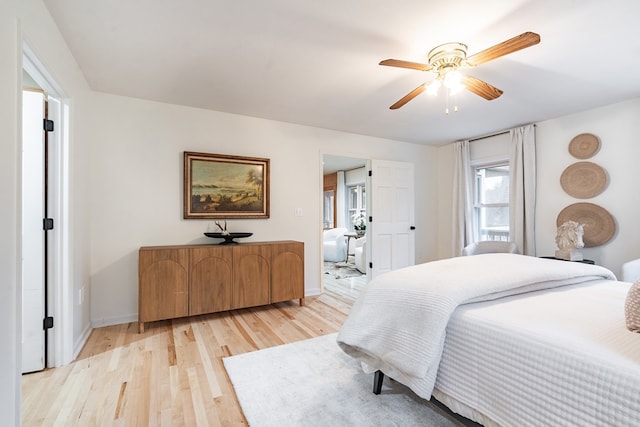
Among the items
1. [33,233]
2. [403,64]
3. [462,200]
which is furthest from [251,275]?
[462,200]

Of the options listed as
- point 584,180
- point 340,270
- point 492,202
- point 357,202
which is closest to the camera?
point 584,180

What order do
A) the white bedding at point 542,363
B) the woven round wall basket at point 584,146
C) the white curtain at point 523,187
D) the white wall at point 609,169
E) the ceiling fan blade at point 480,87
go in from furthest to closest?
the white curtain at point 523,187, the woven round wall basket at point 584,146, the white wall at point 609,169, the ceiling fan blade at point 480,87, the white bedding at point 542,363

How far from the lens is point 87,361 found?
7.25 feet

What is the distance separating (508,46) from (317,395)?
2.34 metres

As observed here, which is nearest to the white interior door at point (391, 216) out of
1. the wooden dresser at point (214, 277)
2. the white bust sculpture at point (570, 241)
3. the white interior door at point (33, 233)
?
the wooden dresser at point (214, 277)

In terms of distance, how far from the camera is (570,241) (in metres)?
3.28

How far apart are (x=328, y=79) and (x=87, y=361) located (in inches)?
117

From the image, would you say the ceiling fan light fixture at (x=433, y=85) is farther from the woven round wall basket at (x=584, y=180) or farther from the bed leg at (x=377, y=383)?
the woven round wall basket at (x=584, y=180)

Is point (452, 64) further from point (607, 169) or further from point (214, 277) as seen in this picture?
point (214, 277)

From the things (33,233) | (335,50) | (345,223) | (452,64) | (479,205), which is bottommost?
(345,223)

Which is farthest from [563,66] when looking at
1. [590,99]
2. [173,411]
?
[173,411]

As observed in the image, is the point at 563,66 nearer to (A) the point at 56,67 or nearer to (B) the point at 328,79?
(B) the point at 328,79

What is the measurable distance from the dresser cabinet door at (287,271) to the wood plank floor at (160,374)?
0.31 metres

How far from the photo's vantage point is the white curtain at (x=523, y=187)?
12.9ft
